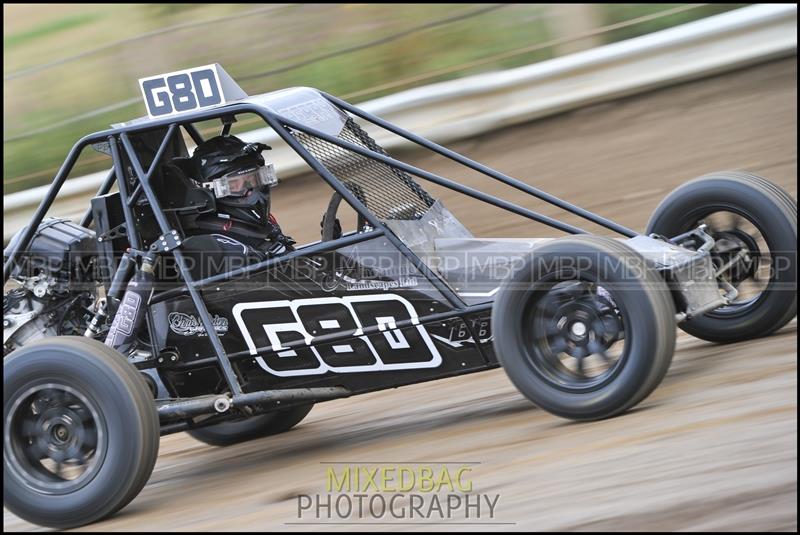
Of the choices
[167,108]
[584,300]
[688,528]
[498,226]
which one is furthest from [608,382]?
[498,226]

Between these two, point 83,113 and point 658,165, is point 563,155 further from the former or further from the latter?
point 83,113

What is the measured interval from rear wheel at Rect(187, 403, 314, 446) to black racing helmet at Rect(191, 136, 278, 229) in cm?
112

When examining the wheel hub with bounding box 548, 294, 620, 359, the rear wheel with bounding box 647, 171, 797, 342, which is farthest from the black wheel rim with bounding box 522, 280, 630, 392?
the rear wheel with bounding box 647, 171, 797, 342

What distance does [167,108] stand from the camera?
446 centimetres

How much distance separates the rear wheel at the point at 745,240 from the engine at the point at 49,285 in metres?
2.50

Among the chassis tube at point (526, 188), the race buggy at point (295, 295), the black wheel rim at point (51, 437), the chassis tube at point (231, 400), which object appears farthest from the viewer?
the chassis tube at point (526, 188)

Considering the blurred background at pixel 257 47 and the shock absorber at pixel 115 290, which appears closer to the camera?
the shock absorber at pixel 115 290

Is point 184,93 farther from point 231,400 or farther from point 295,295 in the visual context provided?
point 231,400

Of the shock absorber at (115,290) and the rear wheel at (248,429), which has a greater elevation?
the shock absorber at (115,290)

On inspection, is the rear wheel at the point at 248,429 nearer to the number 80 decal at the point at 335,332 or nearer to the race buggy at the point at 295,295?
the race buggy at the point at 295,295

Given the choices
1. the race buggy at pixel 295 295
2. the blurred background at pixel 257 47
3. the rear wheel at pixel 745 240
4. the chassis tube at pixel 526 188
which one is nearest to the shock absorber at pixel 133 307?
the race buggy at pixel 295 295

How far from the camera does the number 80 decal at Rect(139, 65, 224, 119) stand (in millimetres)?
4449

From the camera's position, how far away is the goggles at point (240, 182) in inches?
178

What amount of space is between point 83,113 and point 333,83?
2.56 m
